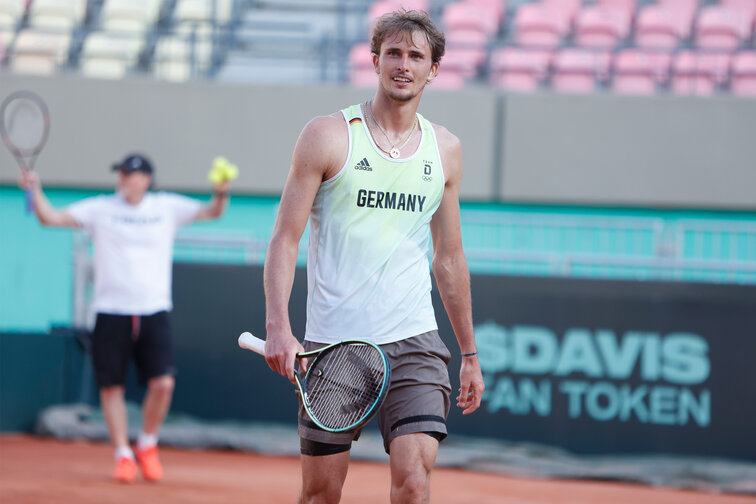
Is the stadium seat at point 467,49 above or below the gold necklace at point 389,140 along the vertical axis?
above

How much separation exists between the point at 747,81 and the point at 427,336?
979 centimetres

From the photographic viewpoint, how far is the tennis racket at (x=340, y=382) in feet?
11.7

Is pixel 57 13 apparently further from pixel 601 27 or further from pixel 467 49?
pixel 601 27

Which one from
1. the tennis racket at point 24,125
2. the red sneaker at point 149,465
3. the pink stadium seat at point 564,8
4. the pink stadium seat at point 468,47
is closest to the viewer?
the red sneaker at point 149,465

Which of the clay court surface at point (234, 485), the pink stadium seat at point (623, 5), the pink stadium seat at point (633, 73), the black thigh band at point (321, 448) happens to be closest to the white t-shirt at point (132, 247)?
the clay court surface at point (234, 485)

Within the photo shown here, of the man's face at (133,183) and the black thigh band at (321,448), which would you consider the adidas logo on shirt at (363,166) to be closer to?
the black thigh band at (321,448)

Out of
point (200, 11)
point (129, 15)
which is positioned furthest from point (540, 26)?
point (129, 15)

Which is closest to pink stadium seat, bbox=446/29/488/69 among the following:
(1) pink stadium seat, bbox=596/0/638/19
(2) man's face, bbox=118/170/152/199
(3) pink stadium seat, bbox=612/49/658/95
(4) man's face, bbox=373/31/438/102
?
(3) pink stadium seat, bbox=612/49/658/95

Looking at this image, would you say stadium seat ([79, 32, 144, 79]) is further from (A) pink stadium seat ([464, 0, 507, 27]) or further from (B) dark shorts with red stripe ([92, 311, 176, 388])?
(B) dark shorts with red stripe ([92, 311, 176, 388])

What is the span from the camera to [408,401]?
3756 mm

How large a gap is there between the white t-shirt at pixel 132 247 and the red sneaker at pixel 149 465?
1029 millimetres

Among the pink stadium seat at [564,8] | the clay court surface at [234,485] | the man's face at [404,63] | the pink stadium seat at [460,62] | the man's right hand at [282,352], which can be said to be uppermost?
Result: the pink stadium seat at [564,8]

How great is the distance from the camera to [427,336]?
3916 mm

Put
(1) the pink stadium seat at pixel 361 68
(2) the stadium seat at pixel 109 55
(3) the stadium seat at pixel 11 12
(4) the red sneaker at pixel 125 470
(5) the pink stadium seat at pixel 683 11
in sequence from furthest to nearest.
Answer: (5) the pink stadium seat at pixel 683 11 → (3) the stadium seat at pixel 11 12 → (2) the stadium seat at pixel 109 55 → (1) the pink stadium seat at pixel 361 68 → (4) the red sneaker at pixel 125 470
